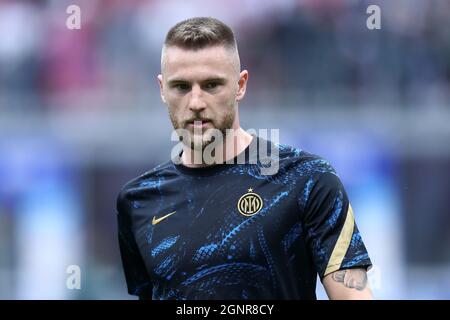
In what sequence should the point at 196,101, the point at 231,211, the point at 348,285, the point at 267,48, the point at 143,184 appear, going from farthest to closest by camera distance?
the point at 267,48 < the point at 143,184 < the point at 231,211 < the point at 196,101 < the point at 348,285

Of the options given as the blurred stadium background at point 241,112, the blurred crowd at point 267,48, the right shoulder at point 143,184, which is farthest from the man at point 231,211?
the blurred crowd at point 267,48

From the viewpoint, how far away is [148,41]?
10.8 meters

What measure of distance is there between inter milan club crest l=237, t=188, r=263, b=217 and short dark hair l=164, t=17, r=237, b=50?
24.8 inches

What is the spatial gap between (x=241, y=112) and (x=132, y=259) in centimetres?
607

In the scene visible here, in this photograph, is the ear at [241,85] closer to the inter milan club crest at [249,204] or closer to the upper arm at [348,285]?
the inter milan club crest at [249,204]

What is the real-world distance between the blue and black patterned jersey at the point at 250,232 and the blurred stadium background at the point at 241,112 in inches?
228

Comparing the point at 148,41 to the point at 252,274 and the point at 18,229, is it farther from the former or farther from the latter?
the point at 252,274

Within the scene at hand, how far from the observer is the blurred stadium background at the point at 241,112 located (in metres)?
10.0

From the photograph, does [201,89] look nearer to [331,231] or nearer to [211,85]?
[211,85]

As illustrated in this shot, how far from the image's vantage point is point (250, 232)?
3904 millimetres

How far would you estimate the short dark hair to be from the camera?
396 centimetres

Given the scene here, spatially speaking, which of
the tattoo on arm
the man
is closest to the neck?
the man

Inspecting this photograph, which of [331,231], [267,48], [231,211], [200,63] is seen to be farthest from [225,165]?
[267,48]
